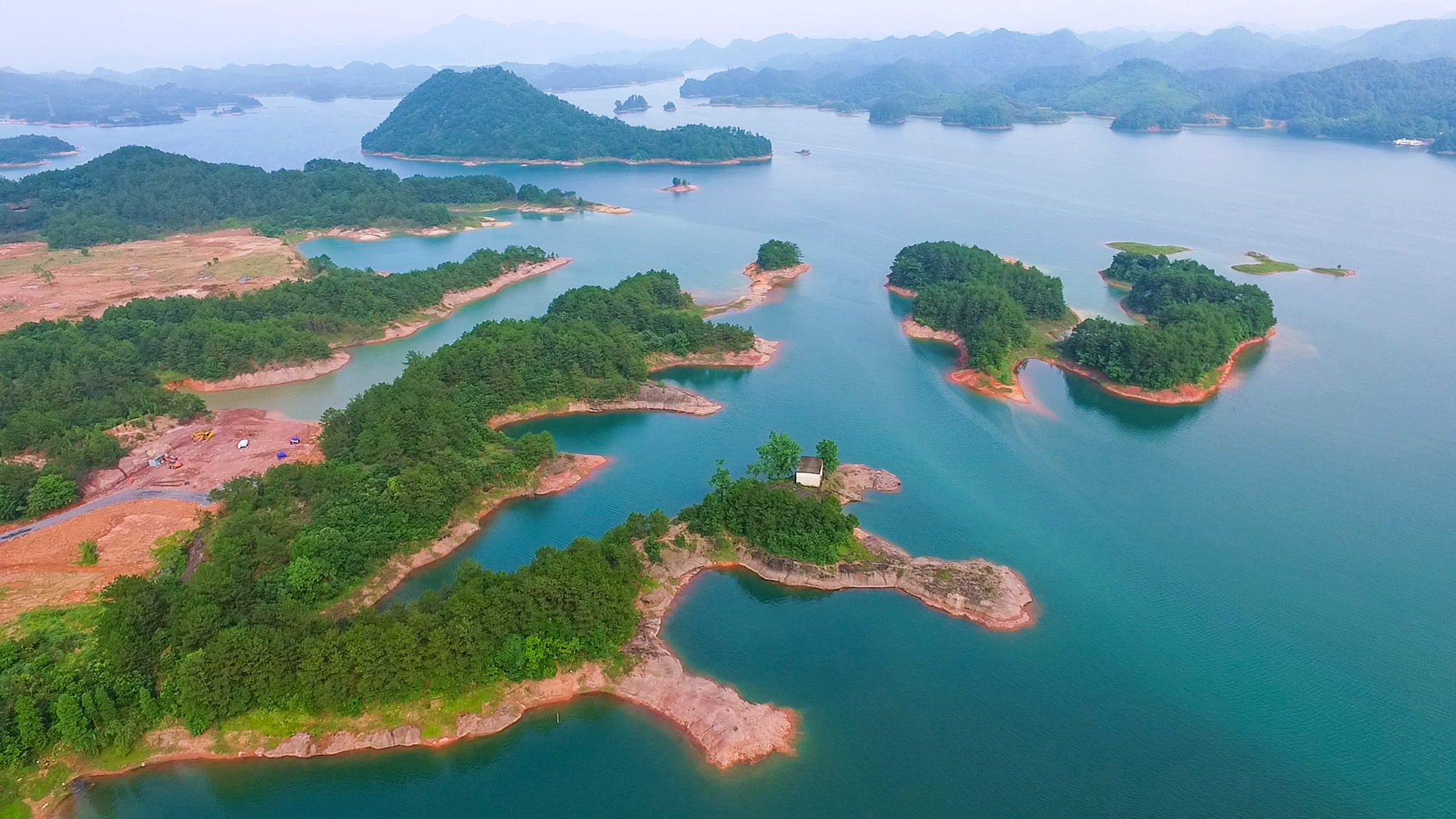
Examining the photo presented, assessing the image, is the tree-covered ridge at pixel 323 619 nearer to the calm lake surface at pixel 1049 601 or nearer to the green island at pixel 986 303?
the calm lake surface at pixel 1049 601

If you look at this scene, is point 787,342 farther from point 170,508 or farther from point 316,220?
point 316,220

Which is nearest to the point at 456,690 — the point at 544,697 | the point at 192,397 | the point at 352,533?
the point at 544,697

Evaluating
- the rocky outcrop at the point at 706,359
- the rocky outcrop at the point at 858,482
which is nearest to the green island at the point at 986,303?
A: the rocky outcrop at the point at 706,359

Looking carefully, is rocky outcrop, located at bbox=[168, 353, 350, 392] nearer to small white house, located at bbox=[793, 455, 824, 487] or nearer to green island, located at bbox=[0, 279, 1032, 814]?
green island, located at bbox=[0, 279, 1032, 814]

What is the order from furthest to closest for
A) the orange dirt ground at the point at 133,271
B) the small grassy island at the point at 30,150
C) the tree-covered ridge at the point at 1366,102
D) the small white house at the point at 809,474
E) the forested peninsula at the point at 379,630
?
the tree-covered ridge at the point at 1366,102, the small grassy island at the point at 30,150, the orange dirt ground at the point at 133,271, the small white house at the point at 809,474, the forested peninsula at the point at 379,630

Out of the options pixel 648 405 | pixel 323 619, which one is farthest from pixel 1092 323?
pixel 323 619

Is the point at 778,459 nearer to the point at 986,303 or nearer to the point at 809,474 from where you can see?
the point at 809,474
